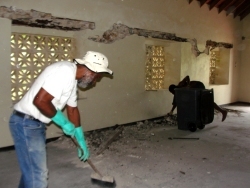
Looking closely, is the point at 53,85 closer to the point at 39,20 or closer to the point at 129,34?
the point at 39,20

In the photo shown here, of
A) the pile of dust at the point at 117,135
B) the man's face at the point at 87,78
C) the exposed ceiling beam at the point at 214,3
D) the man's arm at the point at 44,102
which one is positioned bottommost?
the pile of dust at the point at 117,135

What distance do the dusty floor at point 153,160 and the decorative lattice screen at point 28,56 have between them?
40.2 inches

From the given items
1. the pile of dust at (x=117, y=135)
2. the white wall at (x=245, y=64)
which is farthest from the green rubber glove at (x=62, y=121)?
the white wall at (x=245, y=64)

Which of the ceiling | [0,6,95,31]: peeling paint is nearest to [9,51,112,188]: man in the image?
[0,6,95,31]: peeling paint

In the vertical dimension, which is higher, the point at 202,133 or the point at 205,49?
the point at 205,49

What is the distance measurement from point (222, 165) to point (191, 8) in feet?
15.9

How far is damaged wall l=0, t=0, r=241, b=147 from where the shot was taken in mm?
4353

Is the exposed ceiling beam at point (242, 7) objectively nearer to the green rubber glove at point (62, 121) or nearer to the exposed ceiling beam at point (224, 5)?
the exposed ceiling beam at point (224, 5)

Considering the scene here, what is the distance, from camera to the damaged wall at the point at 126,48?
4353 millimetres

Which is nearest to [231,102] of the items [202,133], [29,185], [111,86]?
[202,133]

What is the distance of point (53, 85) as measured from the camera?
1781mm

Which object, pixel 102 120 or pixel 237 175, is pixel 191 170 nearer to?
pixel 237 175

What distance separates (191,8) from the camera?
6949 mm

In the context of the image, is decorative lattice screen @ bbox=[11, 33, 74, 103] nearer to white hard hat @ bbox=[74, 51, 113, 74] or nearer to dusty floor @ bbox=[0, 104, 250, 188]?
dusty floor @ bbox=[0, 104, 250, 188]
